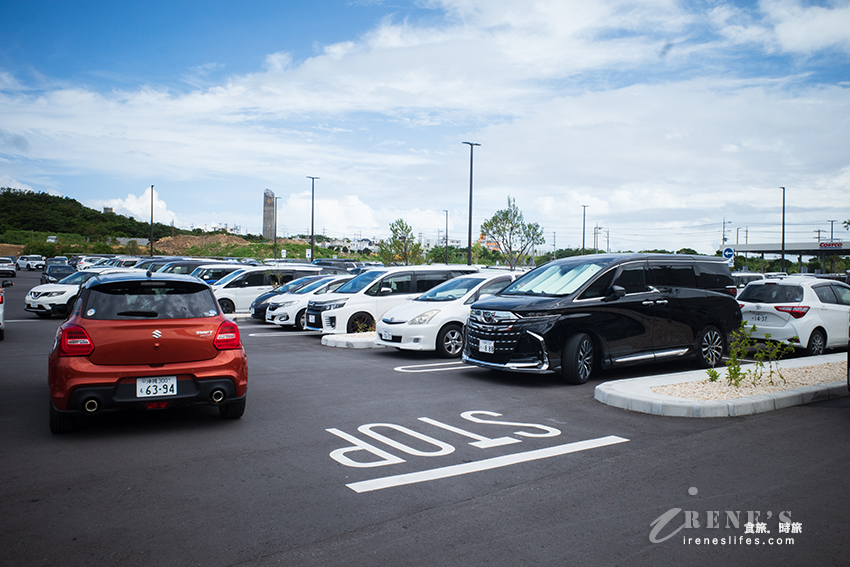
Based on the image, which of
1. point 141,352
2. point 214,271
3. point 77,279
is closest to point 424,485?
point 141,352

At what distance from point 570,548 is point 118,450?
4238 mm

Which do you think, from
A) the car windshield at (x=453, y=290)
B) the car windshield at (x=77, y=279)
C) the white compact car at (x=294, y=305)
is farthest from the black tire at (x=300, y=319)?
the car windshield at (x=77, y=279)

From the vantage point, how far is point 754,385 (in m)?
8.41

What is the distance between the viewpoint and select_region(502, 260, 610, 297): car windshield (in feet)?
32.2

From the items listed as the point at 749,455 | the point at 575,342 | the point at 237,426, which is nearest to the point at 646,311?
the point at 575,342

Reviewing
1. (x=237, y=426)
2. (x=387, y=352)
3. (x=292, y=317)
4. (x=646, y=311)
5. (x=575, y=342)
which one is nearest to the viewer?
(x=237, y=426)

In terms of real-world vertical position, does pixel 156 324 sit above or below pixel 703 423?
above

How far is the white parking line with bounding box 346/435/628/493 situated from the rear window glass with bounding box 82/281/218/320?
2.92 meters

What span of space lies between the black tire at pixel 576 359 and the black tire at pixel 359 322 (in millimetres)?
7452

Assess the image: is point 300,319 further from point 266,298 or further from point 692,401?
point 692,401

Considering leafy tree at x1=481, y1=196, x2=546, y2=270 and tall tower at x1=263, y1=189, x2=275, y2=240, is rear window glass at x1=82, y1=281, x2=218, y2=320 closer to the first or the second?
leafy tree at x1=481, y1=196, x2=546, y2=270

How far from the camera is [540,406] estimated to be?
25.6 feet

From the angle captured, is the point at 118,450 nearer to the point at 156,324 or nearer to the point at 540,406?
the point at 156,324

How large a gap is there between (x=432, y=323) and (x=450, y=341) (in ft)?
1.85
